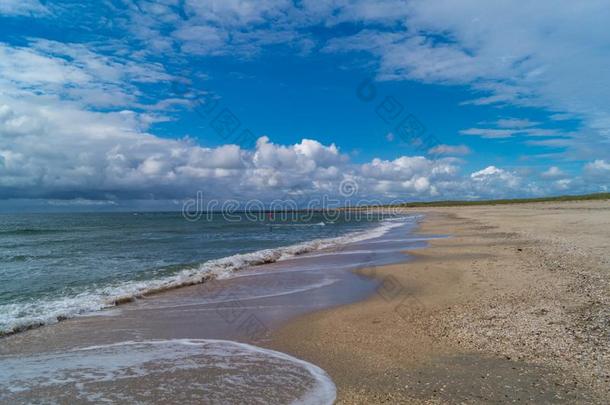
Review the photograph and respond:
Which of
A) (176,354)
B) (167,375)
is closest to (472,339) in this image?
(167,375)

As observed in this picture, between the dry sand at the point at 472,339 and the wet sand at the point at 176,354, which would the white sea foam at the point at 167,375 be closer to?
the wet sand at the point at 176,354

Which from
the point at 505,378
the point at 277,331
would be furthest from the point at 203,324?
the point at 505,378

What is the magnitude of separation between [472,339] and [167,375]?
5.59m

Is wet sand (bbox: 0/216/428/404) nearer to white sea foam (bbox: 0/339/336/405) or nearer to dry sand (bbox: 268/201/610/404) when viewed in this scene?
white sea foam (bbox: 0/339/336/405)

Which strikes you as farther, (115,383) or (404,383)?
(115,383)

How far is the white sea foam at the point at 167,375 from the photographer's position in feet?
18.3

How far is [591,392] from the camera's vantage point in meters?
4.94

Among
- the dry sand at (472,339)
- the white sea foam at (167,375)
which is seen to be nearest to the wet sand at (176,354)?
the white sea foam at (167,375)

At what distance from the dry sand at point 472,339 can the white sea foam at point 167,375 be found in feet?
1.98

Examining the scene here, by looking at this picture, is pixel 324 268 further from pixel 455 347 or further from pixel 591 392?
pixel 591 392

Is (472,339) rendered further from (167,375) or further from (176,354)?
(176,354)

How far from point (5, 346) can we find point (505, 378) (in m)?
9.99

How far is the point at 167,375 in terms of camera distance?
6289 millimetres

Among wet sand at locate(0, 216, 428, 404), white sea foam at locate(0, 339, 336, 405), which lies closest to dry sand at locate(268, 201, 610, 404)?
white sea foam at locate(0, 339, 336, 405)
